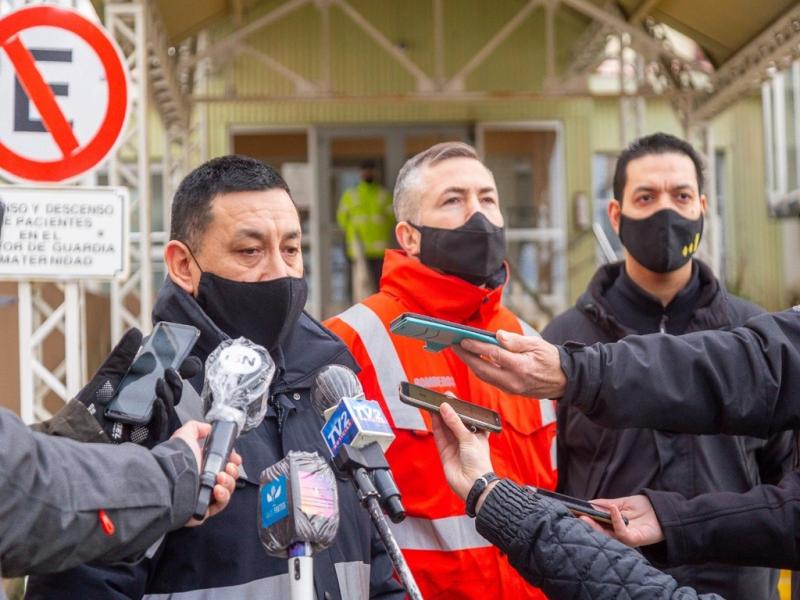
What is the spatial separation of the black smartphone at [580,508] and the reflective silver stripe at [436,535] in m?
0.65

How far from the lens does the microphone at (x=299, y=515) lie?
203cm

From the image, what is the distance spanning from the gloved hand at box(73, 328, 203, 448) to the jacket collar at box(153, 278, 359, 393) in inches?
16.8

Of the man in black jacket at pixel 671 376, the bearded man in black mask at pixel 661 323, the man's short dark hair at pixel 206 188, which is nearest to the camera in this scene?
the man in black jacket at pixel 671 376

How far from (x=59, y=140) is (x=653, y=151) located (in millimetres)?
2625

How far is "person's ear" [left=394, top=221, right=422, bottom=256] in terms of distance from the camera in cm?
404

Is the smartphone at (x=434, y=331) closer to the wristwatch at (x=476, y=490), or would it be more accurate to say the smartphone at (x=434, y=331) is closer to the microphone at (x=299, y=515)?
the wristwatch at (x=476, y=490)

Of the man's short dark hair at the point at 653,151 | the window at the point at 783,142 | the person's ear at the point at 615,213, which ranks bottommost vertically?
the person's ear at the point at 615,213

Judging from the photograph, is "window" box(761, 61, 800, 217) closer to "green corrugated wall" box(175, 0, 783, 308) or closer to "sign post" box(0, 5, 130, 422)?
"green corrugated wall" box(175, 0, 783, 308)

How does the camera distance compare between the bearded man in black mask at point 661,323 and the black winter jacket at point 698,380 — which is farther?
the bearded man in black mask at point 661,323

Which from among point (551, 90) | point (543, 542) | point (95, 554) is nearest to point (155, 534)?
point (95, 554)

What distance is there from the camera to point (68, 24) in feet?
17.0

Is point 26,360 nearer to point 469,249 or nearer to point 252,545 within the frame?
point 469,249

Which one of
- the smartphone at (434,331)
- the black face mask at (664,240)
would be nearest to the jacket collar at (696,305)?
the black face mask at (664,240)

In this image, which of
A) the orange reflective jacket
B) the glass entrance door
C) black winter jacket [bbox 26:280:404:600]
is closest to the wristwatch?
black winter jacket [bbox 26:280:404:600]
